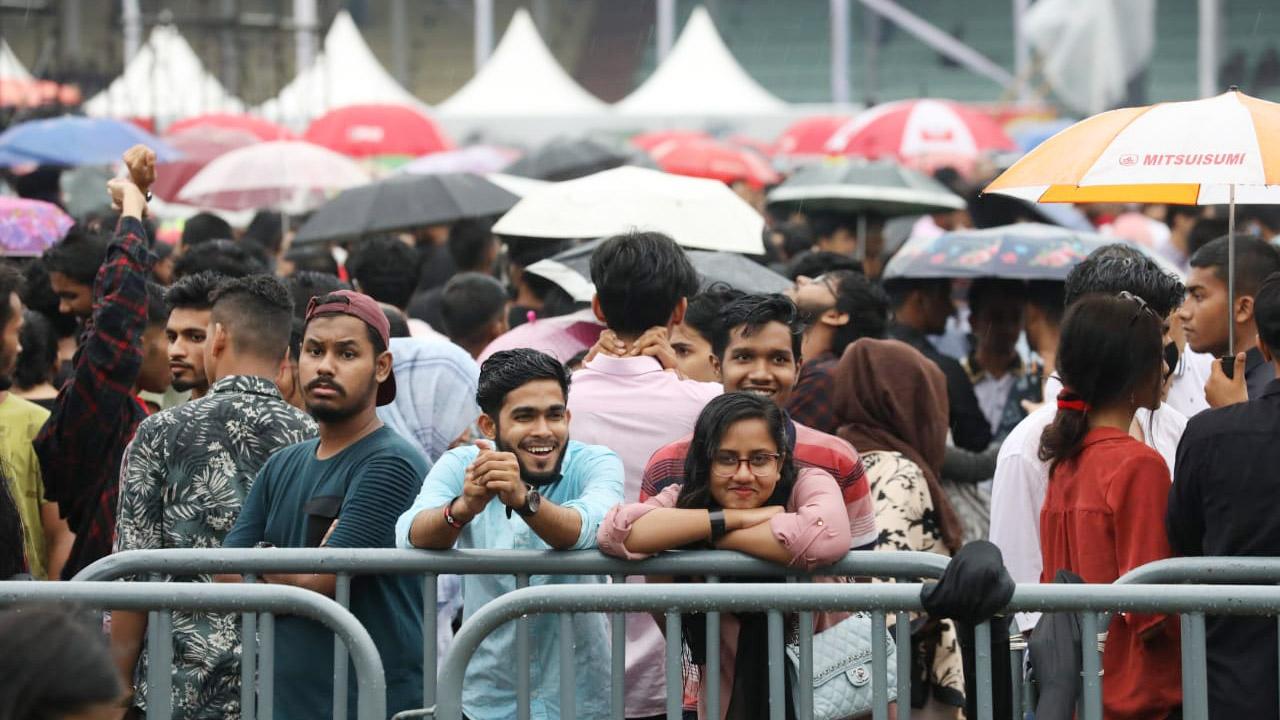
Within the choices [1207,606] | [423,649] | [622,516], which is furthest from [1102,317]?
[423,649]

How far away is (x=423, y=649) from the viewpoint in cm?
444

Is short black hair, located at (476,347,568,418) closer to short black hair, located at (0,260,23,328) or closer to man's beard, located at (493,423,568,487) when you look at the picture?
man's beard, located at (493,423,568,487)

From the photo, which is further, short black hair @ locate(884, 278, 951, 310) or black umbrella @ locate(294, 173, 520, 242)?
black umbrella @ locate(294, 173, 520, 242)

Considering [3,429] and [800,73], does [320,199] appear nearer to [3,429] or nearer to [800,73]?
[3,429]

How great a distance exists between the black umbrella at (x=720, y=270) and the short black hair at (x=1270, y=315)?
2701mm

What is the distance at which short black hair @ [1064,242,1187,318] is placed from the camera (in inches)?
213

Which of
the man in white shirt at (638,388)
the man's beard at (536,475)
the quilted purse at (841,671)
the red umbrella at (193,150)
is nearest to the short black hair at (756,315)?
the man in white shirt at (638,388)

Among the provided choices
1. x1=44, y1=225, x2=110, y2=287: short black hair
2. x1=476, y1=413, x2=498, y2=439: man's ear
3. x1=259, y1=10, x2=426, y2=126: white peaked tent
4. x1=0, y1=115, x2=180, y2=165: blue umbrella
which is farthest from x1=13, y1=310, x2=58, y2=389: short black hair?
x1=259, y1=10, x2=426, y2=126: white peaked tent

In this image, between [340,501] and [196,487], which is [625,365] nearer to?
[340,501]

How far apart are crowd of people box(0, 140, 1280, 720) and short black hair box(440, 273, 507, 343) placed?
1.12 metres

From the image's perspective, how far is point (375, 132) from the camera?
17359 mm

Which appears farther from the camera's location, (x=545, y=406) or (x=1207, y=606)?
(x=545, y=406)

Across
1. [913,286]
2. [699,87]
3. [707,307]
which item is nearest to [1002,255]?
[913,286]

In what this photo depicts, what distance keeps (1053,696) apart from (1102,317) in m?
1.03
